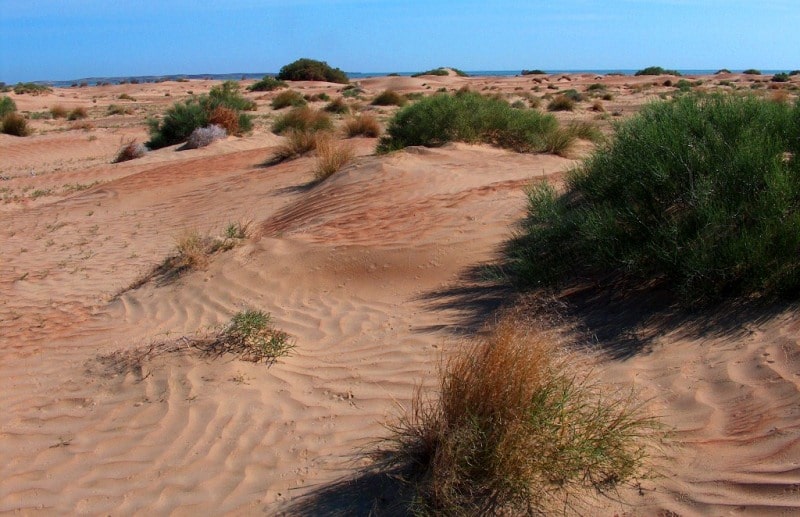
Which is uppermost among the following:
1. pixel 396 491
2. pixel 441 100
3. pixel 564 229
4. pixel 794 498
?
pixel 441 100

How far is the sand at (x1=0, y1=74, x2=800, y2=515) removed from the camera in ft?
12.4

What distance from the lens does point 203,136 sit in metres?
20.0

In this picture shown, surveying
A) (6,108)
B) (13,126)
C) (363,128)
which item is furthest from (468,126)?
(6,108)

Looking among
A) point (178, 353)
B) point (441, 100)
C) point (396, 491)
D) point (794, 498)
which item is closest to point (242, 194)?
point (441, 100)

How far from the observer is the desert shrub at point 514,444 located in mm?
3256

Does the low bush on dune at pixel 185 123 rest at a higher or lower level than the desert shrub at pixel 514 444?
higher

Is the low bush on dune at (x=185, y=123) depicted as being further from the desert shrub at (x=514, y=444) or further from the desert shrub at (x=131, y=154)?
the desert shrub at (x=514, y=444)

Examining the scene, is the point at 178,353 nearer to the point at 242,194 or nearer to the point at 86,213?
the point at 242,194

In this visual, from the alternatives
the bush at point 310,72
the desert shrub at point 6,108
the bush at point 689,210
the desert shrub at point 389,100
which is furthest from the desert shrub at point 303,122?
the bush at point 310,72

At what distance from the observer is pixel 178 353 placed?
5703mm

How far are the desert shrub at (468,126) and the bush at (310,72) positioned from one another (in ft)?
155

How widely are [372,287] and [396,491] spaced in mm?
3884

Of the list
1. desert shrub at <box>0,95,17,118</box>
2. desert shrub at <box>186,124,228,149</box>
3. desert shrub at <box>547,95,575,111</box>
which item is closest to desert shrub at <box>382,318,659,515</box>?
desert shrub at <box>186,124,228,149</box>

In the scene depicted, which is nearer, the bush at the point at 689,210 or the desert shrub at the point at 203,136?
the bush at the point at 689,210
